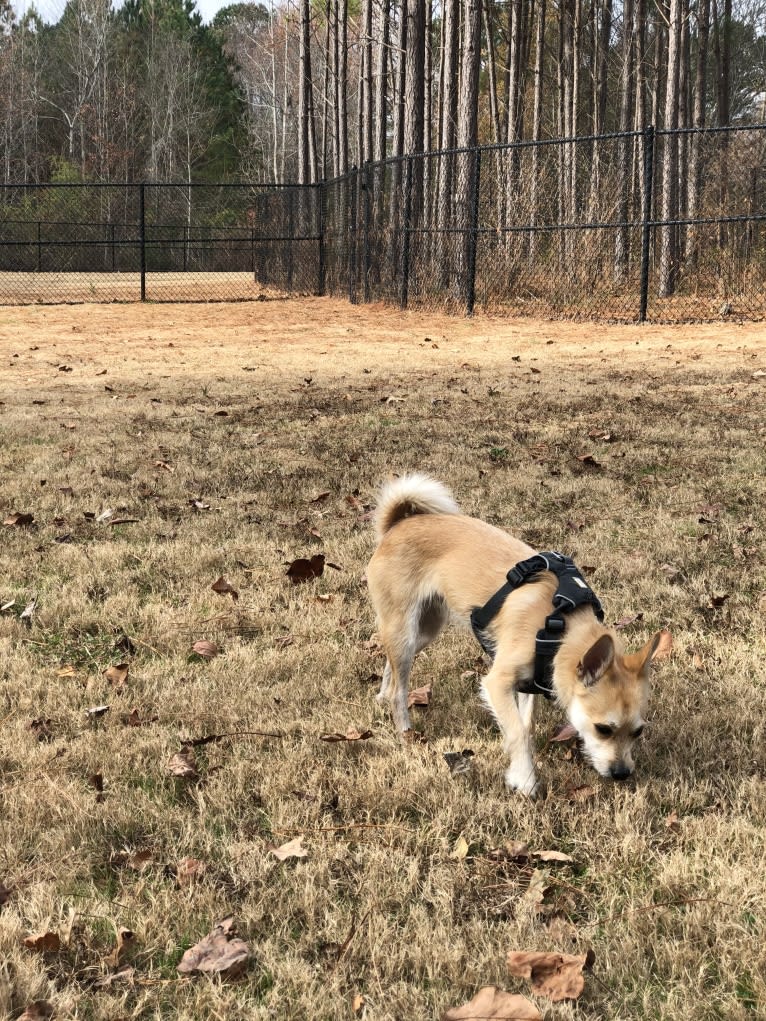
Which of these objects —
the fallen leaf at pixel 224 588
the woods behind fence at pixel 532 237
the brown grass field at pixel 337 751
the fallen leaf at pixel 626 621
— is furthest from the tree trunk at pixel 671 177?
the fallen leaf at pixel 224 588

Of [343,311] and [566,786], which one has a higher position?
[343,311]

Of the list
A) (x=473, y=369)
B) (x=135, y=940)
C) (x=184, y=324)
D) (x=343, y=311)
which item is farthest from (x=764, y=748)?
(x=343, y=311)

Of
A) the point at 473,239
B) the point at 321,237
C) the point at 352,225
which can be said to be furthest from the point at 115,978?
the point at 321,237

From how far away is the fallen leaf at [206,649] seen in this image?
3783mm

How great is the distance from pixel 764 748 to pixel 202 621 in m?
2.19

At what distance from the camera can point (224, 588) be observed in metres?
4.43

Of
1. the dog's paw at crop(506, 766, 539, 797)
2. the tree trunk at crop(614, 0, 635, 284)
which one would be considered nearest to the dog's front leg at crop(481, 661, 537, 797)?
the dog's paw at crop(506, 766, 539, 797)

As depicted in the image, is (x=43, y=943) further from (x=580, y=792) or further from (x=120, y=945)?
(x=580, y=792)

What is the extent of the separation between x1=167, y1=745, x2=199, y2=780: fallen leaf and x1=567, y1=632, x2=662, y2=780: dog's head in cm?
114

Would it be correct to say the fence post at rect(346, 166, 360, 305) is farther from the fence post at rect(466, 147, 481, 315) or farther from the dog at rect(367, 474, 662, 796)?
the dog at rect(367, 474, 662, 796)

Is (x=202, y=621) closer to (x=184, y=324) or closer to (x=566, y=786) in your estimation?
(x=566, y=786)

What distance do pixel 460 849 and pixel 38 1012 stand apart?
108 cm

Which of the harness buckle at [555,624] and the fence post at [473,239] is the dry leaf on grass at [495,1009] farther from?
the fence post at [473,239]

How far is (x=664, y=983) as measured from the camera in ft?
6.84
